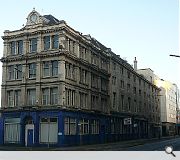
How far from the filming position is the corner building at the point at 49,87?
148 feet


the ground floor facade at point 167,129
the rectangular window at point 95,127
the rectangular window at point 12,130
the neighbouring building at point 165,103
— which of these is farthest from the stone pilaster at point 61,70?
the ground floor facade at point 167,129

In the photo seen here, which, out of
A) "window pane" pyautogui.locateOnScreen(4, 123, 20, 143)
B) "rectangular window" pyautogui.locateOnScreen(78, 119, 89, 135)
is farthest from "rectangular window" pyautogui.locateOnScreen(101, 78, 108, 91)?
"window pane" pyautogui.locateOnScreen(4, 123, 20, 143)

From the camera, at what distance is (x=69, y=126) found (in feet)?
151

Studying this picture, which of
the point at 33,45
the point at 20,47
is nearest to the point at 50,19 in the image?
the point at 33,45

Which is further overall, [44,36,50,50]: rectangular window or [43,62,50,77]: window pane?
[44,36,50,50]: rectangular window

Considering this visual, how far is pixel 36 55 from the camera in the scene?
4681 cm

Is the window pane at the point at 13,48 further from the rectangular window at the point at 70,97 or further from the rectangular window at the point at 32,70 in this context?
the rectangular window at the point at 70,97

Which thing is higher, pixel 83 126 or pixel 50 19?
pixel 50 19

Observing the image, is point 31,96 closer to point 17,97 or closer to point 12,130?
point 17,97

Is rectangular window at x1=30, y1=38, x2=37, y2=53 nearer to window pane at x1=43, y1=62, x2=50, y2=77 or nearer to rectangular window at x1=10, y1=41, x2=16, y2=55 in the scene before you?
window pane at x1=43, y1=62, x2=50, y2=77

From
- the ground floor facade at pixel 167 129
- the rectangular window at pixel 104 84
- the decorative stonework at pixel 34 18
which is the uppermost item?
the decorative stonework at pixel 34 18

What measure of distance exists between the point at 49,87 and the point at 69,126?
18.8 feet

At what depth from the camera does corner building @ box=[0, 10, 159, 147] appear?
4519 centimetres

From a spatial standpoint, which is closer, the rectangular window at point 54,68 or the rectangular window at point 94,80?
the rectangular window at point 54,68
